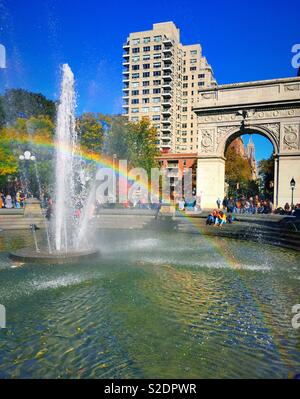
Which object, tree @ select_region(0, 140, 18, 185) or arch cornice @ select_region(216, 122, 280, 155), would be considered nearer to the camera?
arch cornice @ select_region(216, 122, 280, 155)

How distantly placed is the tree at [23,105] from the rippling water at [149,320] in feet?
99.8

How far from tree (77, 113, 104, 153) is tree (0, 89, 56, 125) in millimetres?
5501

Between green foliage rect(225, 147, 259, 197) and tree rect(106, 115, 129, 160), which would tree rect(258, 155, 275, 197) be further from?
tree rect(106, 115, 129, 160)

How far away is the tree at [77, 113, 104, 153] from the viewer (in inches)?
1531

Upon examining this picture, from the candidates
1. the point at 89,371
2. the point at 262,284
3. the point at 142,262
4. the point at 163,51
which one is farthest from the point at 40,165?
the point at 163,51

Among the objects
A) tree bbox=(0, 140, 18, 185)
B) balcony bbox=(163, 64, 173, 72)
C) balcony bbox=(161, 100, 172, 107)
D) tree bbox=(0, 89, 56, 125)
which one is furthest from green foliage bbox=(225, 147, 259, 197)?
tree bbox=(0, 140, 18, 185)

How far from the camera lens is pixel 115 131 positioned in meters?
39.8

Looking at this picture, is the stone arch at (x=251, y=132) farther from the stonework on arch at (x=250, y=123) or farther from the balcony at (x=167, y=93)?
the balcony at (x=167, y=93)

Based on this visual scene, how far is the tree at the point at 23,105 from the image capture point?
35062 mm

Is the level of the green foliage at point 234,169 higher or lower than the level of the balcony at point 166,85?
lower

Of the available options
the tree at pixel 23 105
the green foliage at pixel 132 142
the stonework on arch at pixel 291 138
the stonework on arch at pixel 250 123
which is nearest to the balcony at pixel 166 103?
the green foliage at pixel 132 142

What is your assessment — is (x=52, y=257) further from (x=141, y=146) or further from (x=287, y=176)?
(x=141, y=146)

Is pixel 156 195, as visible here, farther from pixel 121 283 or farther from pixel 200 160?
pixel 121 283
